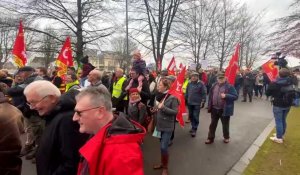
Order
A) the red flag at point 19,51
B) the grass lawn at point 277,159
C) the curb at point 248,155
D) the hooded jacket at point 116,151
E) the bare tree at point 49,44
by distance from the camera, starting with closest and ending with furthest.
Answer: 1. the hooded jacket at point 116,151
2. the grass lawn at point 277,159
3. the curb at point 248,155
4. the red flag at point 19,51
5. the bare tree at point 49,44

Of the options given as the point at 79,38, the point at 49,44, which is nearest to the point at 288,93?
the point at 79,38

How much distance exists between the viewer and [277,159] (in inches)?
270

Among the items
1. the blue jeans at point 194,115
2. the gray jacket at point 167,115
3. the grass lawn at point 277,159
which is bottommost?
the grass lawn at point 277,159

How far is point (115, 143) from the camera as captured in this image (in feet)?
6.73

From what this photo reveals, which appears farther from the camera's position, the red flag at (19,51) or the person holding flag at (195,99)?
the person holding flag at (195,99)

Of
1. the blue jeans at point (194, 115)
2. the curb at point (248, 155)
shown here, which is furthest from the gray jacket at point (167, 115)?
the blue jeans at point (194, 115)

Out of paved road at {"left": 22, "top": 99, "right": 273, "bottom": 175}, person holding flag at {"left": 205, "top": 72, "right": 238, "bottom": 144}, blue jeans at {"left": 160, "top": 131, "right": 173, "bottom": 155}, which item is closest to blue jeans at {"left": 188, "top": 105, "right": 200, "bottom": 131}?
paved road at {"left": 22, "top": 99, "right": 273, "bottom": 175}

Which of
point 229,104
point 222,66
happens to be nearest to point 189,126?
point 229,104

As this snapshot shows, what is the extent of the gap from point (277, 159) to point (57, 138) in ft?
17.8

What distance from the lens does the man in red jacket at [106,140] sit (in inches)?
77.9

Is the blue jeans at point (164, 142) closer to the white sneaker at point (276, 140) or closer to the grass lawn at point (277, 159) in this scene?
the grass lawn at point (277, 159)

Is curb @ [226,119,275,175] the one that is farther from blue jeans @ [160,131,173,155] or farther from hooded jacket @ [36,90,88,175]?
hooded jacket @ [36,90,88,175]

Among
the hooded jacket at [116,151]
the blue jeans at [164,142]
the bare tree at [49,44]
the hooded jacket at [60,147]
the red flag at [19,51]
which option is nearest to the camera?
the hooded jacket at [116,151]

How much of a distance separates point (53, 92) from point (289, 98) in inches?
267
